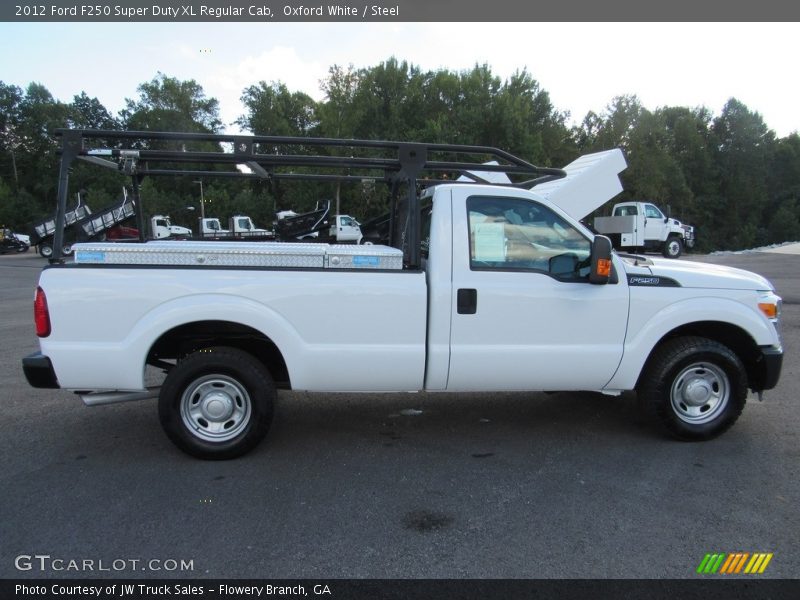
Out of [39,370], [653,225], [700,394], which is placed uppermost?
[653,225]

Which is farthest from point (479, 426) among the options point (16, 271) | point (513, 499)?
point (16, 271)

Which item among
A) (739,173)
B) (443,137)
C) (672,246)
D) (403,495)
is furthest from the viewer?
(739,173)

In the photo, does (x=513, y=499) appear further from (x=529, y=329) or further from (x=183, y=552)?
(x=183, y=552)

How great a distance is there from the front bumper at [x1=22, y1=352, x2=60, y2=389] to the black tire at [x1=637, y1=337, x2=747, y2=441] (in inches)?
172

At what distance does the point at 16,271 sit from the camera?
2336cm

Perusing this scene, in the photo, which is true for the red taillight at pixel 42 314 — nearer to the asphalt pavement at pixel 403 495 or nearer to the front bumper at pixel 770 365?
the asphalt pavement at pixel 403 495

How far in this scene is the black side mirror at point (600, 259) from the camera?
395cm

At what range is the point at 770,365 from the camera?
14.3ft

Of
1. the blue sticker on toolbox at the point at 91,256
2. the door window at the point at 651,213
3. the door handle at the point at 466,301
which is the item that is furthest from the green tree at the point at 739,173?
the blue sticker on toolbox at the point at 91,256

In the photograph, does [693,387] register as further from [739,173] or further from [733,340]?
[739,173]

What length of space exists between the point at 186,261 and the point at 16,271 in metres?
24.2

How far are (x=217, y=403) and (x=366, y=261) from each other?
1492mm

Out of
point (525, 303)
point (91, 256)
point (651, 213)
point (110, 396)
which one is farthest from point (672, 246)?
point (91, 256)
